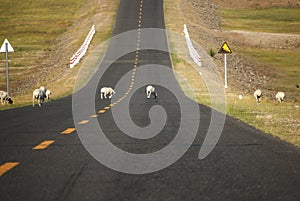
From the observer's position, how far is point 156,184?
21.9 ft

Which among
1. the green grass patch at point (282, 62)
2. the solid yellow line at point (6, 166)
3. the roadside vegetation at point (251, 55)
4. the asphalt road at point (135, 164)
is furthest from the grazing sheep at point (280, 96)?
the solid yellow line at point (6, 166)

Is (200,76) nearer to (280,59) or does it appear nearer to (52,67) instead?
(52,67)

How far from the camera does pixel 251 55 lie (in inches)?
2094

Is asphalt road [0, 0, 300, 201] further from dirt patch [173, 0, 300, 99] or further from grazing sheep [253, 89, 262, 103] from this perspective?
dirt patch [173, 0, 300, 99]

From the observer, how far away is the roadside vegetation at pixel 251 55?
58.4 feet

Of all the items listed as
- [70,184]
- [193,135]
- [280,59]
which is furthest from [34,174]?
[280,59]

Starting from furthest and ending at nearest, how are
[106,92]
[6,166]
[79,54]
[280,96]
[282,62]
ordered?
[282,62] → [79,54] → [280,96] → [106,92] → [6,166]

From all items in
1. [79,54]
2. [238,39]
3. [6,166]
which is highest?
[6,166]

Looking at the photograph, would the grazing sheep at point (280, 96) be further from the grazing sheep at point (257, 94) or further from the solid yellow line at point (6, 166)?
the solid yellow line at point (6, 166)

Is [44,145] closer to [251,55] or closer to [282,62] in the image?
[282,62]

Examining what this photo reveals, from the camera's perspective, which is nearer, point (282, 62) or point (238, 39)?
point (282, 62)

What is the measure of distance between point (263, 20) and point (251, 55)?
2210cm

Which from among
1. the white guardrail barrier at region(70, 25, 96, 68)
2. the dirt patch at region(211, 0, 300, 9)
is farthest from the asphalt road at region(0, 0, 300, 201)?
the dirt patch at region(211, 0, 300, 9)

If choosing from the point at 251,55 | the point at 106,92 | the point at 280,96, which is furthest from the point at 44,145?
the point at 251,55
